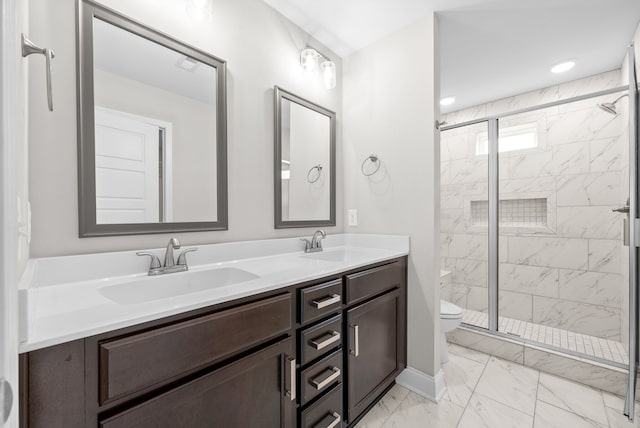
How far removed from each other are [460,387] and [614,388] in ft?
3.09

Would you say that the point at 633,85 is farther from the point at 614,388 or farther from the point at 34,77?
the point at 34,77

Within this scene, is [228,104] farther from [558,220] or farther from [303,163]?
[558,220]

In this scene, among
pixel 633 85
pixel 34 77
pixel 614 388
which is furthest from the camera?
pixel 614 388

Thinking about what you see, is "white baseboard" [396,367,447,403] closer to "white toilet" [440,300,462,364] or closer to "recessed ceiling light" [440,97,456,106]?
"white toilet" [440,300,462,364]

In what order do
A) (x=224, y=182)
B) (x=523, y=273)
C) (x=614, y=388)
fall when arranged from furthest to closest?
1. (x=523, y=273)
2. (x=614, y=388)
3. (x=224, y=182)

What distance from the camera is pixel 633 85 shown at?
1.32m

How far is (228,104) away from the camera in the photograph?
4.91 feet

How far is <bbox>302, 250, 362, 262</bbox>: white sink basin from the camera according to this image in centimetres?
177

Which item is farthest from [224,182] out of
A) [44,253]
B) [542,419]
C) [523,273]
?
[523,273]

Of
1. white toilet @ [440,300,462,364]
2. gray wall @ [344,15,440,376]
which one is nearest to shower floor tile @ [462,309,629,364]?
white toilet @ [440,300,462,364]

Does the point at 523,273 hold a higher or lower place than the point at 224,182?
lower

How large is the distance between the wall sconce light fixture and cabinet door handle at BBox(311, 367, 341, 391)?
1.75m

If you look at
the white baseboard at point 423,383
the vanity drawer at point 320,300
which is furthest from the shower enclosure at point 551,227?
the vanity drawer at point 320,300

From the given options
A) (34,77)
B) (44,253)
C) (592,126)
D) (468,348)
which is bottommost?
(468,348)
